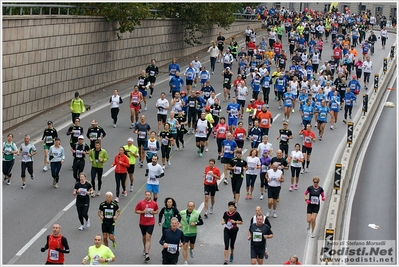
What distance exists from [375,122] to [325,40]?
23825 mm

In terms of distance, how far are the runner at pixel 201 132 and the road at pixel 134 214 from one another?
0.40 meters

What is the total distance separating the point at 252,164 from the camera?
67.7 ft

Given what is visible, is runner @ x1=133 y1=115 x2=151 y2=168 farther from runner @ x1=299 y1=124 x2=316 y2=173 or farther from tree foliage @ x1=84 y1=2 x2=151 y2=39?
tree foliage @ x1=84 y1=2 x2=151 y2=39

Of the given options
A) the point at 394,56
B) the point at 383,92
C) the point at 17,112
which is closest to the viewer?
the point at 17,112

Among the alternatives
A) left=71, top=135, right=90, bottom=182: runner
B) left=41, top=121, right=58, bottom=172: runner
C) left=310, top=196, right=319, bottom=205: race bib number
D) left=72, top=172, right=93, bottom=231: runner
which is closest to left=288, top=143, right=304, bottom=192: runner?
left=310, top=196, right=319, bottom=205: race bib number

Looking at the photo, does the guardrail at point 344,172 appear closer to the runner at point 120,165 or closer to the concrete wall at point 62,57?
the runner at point 120,165

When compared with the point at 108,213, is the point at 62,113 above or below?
below

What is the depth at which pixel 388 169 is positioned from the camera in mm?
26062

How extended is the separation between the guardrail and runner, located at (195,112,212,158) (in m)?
3.91

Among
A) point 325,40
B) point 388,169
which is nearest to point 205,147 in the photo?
point 388,169

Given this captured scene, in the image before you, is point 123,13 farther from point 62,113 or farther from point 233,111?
point 233,111

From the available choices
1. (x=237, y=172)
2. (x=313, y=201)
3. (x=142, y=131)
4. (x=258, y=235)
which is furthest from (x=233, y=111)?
(x=258, y=235)

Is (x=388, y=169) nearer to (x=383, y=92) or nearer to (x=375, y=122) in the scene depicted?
(x=375, y=122)

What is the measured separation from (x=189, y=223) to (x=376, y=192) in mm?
8278
